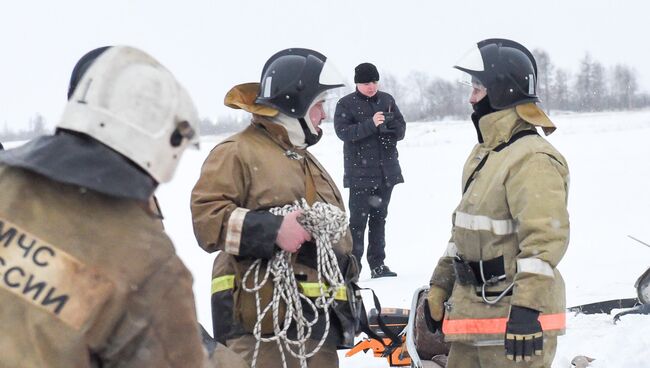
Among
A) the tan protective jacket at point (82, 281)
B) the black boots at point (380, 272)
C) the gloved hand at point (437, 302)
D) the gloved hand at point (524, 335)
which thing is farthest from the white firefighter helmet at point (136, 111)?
the black boots at point (380, 272)

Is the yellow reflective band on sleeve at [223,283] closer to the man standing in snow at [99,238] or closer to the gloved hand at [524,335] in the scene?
the gloved hand at [524,335]

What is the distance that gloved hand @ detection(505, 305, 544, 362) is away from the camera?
10.6 ft

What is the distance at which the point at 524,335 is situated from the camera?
3.23 meters

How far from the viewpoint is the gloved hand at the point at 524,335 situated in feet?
10.6

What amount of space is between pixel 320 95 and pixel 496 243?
3.30 feet

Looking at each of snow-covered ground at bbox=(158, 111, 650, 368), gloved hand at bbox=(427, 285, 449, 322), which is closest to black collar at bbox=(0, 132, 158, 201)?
gloved hand at bbox=(427, 285, 449, 322)

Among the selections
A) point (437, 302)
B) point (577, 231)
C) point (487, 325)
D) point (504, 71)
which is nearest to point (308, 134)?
point (504, 71)

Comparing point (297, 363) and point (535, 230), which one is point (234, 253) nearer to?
point (297, 363)

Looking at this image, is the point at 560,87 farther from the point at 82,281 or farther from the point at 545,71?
the point at 82,281

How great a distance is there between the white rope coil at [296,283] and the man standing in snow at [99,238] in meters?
1.55

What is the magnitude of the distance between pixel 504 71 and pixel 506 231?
73 cm

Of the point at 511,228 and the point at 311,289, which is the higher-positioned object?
the point at 511,228

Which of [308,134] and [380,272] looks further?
[380,272]

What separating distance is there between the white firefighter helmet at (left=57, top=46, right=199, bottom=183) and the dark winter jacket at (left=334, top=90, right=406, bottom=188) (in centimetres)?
601
